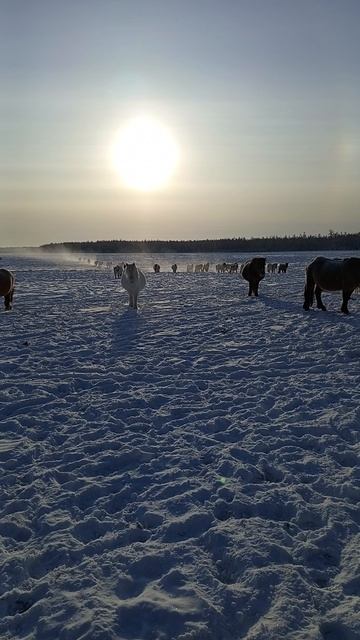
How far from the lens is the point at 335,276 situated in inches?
595

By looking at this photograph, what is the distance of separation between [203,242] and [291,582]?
125m

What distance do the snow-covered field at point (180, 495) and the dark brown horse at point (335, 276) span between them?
16.0 feet

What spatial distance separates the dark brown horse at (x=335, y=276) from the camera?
14.8 m

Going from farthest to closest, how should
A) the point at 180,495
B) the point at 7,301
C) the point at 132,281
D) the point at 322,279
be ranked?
1. the point at 132,281
2. the point at 7,301
3. the point at 322,279
4. the point at 180,495

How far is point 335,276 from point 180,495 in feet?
39.8

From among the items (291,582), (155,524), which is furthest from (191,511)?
Answer: (291,582)

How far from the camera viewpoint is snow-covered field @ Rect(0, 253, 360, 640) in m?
3.29

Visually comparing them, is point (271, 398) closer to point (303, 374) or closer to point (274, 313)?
point (303, 374)

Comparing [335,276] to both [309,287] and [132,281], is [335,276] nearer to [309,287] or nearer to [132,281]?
[309,287]

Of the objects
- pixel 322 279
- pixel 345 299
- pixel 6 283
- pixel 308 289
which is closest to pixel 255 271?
pixel 308 289

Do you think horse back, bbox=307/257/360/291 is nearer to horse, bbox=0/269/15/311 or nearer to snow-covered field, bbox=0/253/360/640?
snow-covered field, bbox=0/253/360/640

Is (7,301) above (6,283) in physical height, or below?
below

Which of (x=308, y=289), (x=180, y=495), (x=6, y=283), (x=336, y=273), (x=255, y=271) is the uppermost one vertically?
(x=255, y=271)

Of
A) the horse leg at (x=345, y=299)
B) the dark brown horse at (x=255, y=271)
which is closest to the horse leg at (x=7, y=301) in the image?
the dark brown horse at (x=255, y=271)
